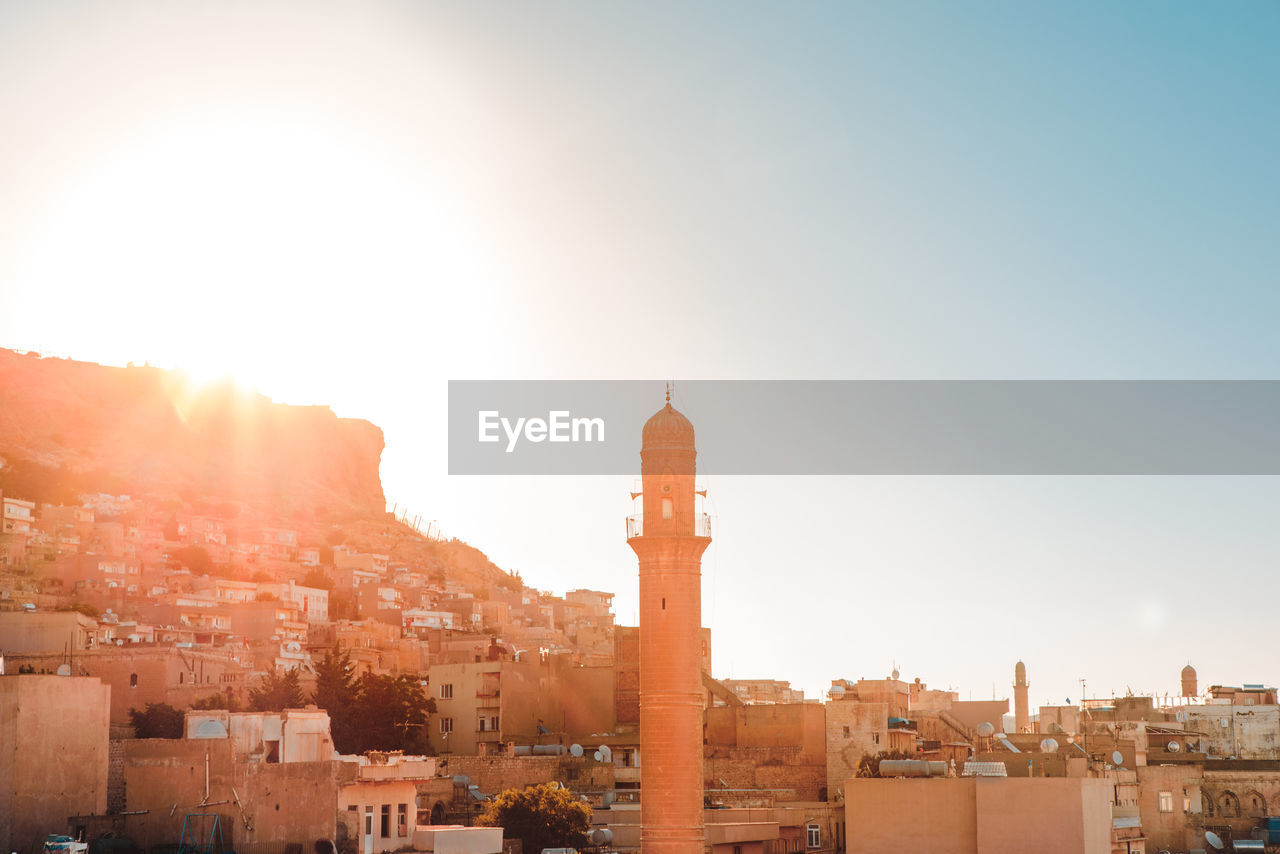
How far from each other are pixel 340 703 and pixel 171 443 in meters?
67.6

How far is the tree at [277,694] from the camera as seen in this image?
1769 inches

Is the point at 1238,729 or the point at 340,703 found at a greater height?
the point at 340,703

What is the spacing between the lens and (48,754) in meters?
29.2

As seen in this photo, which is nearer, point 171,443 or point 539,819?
point 539,819

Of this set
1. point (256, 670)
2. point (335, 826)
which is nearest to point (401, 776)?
point (335, 826)

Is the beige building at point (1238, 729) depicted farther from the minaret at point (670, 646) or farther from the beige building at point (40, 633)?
the beige building at point (40, 633)

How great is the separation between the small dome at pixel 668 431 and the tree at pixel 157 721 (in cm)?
1801

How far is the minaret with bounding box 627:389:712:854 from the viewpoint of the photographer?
2955 centimetres

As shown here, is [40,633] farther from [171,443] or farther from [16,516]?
[171,443]

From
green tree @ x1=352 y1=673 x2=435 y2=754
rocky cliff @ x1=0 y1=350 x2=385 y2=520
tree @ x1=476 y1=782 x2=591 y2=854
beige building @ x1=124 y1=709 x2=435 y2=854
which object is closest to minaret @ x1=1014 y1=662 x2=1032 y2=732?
green tree @ x1=352 y1=673 x2=435 y2=754

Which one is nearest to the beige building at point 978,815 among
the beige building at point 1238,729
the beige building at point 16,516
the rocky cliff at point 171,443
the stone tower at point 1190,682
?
the beige building at point 1238,729

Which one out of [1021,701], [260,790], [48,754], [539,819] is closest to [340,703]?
[539,819]

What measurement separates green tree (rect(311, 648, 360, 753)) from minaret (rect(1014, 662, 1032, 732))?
3344 cm

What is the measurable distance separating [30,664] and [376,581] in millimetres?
39487
